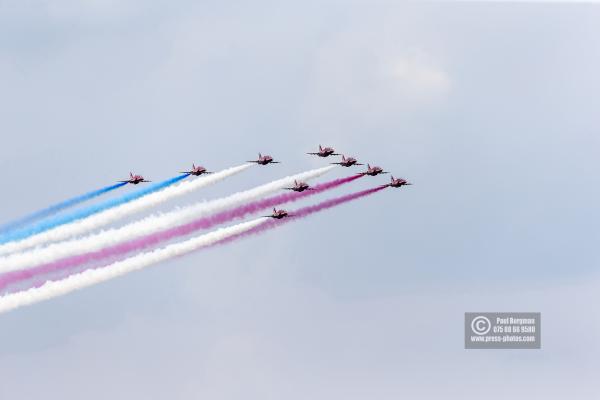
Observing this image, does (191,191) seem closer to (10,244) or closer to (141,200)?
(141,200)

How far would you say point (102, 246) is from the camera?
487 feet

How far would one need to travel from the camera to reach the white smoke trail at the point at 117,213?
146 m

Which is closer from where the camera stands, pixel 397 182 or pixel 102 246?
pixel 102 246

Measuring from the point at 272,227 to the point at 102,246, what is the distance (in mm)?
15573

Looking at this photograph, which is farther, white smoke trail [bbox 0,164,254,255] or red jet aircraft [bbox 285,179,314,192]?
red jet aircraft [bbox 285,179,314,192]

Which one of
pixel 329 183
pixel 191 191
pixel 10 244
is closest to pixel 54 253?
pixel 10 244

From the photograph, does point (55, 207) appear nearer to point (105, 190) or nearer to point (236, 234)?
point (105, 190)

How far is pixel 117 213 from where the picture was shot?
500 ft

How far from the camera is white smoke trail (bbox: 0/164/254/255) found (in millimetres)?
146500

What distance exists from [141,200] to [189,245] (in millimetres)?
6432

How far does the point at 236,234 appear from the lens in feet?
500

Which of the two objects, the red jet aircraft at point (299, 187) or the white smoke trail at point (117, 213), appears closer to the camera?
the white smoke trail at point (117, 213)

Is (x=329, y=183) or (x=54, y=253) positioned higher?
(x=329, y=183)

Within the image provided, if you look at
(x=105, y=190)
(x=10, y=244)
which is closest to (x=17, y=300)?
(x=10, y=244)
